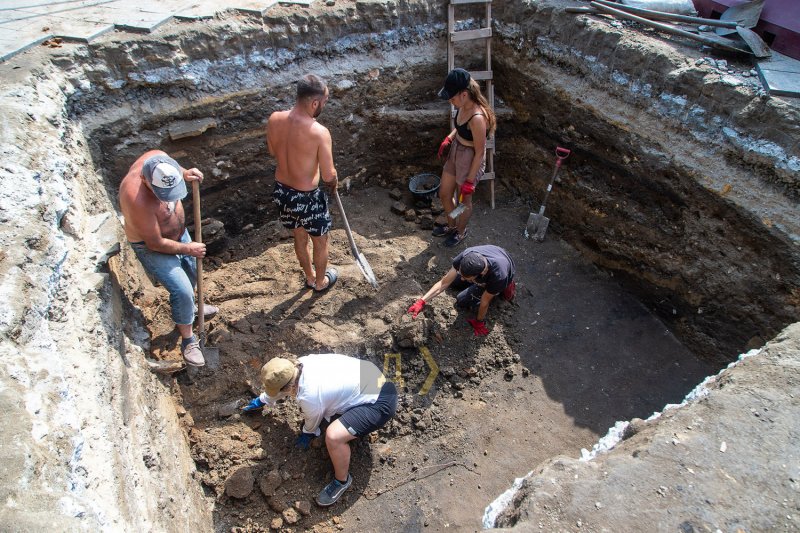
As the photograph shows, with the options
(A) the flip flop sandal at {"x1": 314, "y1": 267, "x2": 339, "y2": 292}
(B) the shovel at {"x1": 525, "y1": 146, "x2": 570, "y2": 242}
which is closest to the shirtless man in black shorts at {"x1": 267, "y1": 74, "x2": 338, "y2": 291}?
(A) the flip flop sandal at {"x1": 314, "y1": 267, "x2": 339, "y2": 292}

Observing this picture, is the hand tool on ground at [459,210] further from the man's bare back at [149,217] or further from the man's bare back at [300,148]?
the man's bare back at [149,217]

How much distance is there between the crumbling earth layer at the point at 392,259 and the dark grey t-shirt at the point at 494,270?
0.60 meters

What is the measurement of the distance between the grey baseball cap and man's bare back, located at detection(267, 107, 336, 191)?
954 mm

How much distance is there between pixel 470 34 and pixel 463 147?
68.3 inches

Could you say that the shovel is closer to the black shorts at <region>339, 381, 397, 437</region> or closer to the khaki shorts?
the khaki shorts

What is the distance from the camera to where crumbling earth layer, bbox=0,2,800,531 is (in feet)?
10.2

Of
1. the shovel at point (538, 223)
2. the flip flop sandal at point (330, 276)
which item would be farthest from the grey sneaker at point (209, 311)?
the shovel at point (538, 223)

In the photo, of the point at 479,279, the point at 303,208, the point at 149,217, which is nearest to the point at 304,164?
the point at 303,208

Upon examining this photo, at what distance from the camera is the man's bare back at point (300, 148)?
432cm

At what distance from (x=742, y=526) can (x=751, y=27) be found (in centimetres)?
545

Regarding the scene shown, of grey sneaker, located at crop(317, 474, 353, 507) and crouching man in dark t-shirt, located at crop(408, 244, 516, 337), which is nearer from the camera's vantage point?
grey sneaker, located at crop(317, 474, 353, 507)

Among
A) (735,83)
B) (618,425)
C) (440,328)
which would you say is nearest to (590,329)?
(440,328)

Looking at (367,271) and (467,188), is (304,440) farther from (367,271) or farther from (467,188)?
(467,188)

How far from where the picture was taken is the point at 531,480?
116 inches
